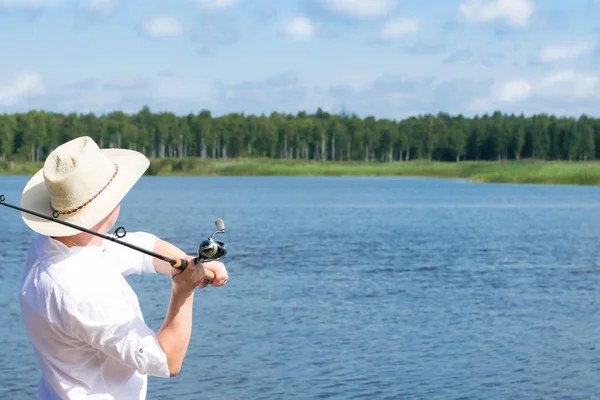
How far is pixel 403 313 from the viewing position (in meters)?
15.4

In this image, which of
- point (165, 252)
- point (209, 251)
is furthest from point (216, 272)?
point (165, 252)

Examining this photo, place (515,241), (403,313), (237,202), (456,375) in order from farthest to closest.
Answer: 1. (237,202)
2. (515,241)
3. (403,313)
4. (456,375)

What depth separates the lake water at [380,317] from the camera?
10734mm

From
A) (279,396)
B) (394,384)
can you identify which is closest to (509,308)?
(394,384)

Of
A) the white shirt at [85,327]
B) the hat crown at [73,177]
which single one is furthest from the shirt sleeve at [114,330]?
the hat crown at [73,177]

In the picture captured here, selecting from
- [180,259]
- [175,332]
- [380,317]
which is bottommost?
[380,317]

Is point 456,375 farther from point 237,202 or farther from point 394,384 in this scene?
point 237,202

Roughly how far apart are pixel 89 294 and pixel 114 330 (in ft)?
0.41

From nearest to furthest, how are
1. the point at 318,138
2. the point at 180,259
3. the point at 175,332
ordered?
1. the point at 180,259
2. the point at 175,332
3. the point at 318,138

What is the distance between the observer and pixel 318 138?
16100cm

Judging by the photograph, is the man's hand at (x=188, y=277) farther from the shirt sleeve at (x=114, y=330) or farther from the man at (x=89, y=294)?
the shirt sleeve at (x=114, y=330)

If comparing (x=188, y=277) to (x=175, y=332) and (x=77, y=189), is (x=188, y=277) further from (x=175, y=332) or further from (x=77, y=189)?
(x=77, y=189)

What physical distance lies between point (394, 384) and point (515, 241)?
763 inches

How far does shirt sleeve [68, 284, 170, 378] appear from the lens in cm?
291
